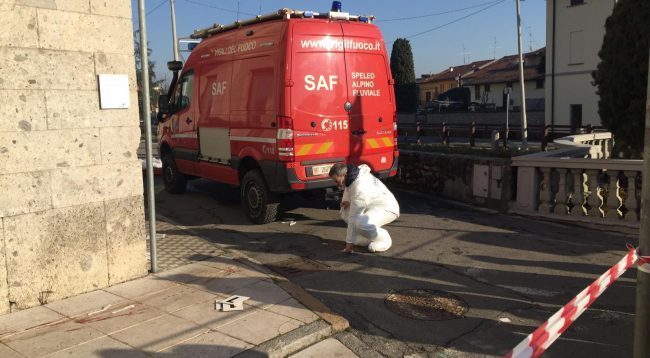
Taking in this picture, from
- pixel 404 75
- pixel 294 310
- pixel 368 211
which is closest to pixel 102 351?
pixel 294 310

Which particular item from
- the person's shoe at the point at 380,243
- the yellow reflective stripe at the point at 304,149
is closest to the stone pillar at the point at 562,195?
the person's shoe at the point at 380,243

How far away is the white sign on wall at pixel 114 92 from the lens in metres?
5.06

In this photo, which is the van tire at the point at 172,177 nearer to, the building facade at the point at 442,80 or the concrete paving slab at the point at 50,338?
the concrete paving slab at the point at 50,338

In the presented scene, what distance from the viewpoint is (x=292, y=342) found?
13.2ft

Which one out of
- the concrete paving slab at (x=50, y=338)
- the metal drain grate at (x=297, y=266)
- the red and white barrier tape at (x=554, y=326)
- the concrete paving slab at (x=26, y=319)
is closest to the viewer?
the red and white barrier tape at (x=554, y=326)

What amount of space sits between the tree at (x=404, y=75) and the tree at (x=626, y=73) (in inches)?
1603

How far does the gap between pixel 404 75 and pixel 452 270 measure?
45.8m

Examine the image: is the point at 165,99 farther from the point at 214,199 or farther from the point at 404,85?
the point at 404,85

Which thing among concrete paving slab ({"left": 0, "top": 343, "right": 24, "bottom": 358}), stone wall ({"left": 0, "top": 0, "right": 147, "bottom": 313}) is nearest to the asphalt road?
stone wall ({"left": 0, "top": 0, "right": 147, "bottom": 313})

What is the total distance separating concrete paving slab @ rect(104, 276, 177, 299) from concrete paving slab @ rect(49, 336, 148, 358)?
3.22 ft

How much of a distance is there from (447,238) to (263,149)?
281 centimetres

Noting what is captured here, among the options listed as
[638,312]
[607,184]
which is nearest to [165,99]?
[607,184]

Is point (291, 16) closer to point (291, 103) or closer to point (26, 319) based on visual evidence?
point (291, 103)

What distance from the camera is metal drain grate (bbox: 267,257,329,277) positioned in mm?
5850
